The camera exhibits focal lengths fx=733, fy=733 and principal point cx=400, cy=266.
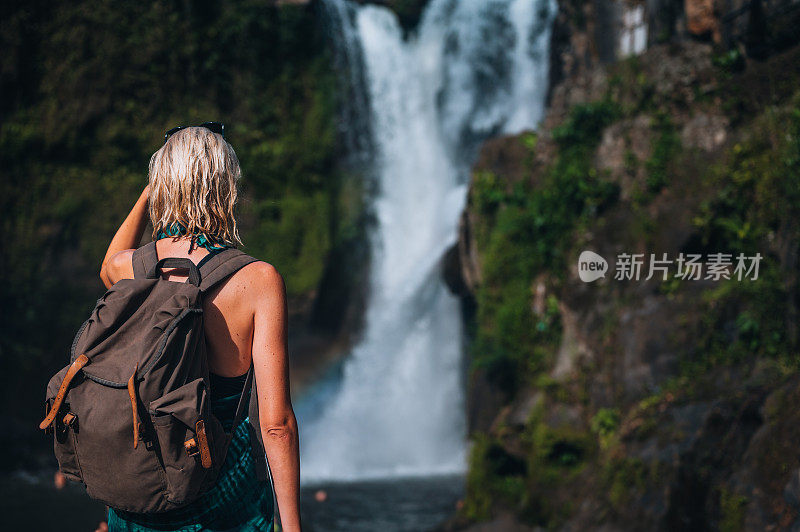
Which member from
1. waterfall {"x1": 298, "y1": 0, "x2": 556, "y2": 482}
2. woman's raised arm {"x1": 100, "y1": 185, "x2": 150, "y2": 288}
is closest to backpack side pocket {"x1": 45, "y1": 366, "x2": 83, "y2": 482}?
woman's raised arm {"x1": 100, "y1": 185, "x2": 150, "y2": 288}

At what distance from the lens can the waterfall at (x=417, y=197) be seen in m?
17.5

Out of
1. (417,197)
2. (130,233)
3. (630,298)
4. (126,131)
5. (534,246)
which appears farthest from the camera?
(417,197)

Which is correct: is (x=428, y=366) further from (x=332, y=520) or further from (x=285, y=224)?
(x=332, y=520)

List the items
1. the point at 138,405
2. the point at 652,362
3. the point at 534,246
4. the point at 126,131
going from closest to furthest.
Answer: the point at 138,405 < the point at 652,362 < the point at 534,246 < the point at 126,131

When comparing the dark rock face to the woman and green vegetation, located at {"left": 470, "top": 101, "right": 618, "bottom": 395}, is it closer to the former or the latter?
green vegetation, located at {"left": 470, "top": 101, "right": 618, "bottom": 395}

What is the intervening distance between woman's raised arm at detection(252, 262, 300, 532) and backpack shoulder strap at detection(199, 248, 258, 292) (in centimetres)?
5

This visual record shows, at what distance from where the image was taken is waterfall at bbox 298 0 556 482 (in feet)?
57.3

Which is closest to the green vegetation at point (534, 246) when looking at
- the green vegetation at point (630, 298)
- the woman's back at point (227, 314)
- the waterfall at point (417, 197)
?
the green vegetation at point (630, 298)

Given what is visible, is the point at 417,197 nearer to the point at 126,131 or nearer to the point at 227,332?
the point at 126,131

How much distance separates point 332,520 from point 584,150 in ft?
21.3

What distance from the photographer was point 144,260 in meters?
1.83

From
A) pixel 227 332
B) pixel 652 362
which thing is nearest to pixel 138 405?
pixel 227 332

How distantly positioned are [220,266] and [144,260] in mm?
197

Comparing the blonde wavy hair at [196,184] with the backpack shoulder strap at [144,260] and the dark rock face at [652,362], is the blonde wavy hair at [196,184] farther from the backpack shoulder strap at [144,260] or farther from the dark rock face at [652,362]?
the dark rock face at [652,362]
